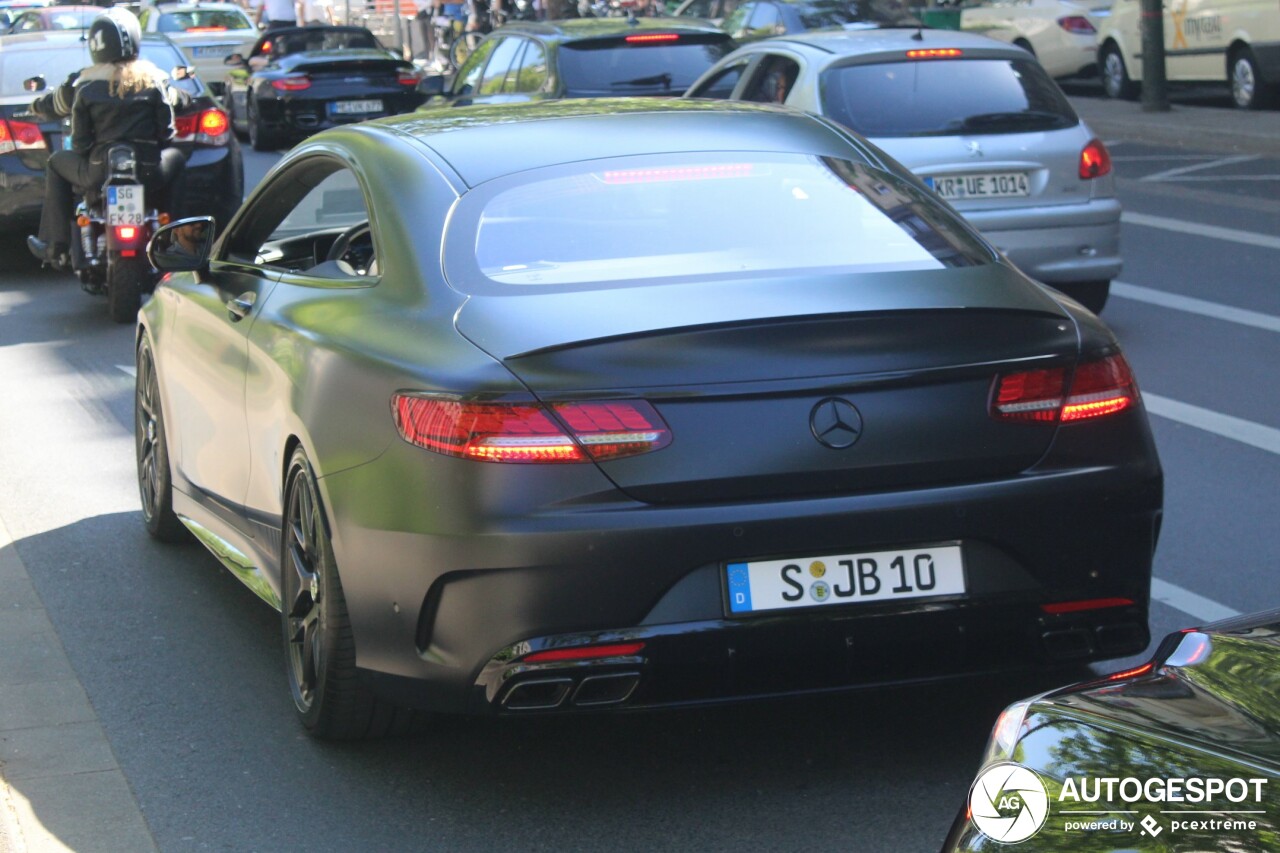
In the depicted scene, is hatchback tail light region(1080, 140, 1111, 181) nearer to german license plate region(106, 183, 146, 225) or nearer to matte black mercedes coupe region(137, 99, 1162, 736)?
german license plate region(106, 183, 146, 225)

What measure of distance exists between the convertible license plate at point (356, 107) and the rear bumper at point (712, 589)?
67.6ft

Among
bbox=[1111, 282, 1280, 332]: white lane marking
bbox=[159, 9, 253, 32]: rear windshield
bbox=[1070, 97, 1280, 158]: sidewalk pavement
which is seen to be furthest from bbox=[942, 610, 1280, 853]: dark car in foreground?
bbox=[159, 9, 253, 32]: rear windshield

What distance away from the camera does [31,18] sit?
21.8 metres

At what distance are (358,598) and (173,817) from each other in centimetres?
64

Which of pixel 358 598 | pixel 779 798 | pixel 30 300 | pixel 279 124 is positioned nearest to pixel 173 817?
pixel 358 598

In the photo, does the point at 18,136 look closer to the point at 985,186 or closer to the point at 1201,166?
the point at 985,186

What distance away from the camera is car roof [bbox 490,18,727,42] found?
47.6 ft

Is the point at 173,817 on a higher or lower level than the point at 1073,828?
lower

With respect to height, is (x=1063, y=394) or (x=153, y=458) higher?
(x=1063, y=394)

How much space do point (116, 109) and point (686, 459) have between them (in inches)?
341

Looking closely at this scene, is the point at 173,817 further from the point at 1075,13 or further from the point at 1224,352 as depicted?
the point at 1075,13

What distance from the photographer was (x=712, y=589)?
4.06m

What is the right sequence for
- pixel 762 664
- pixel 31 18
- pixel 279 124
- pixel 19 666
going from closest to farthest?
pixel 762 664
pixel 19 666
pixel 31 18
pixel 279 124

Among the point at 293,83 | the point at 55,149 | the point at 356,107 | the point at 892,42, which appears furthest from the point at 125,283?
the point at 293,83
